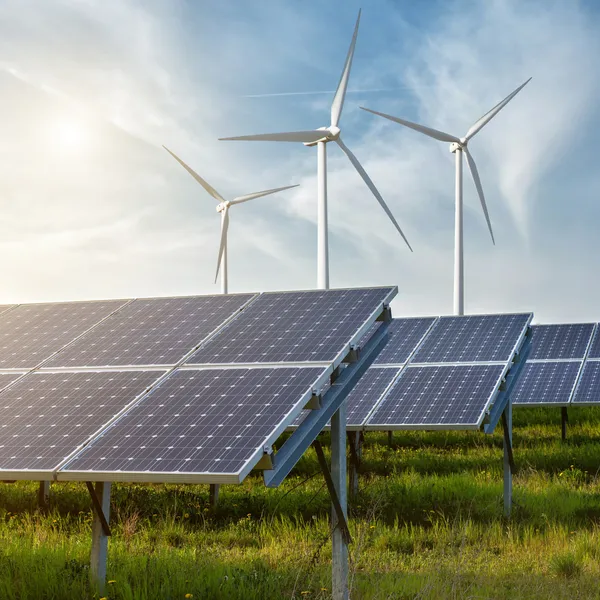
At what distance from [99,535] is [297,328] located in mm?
3565

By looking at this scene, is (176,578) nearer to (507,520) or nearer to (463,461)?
(507,520)

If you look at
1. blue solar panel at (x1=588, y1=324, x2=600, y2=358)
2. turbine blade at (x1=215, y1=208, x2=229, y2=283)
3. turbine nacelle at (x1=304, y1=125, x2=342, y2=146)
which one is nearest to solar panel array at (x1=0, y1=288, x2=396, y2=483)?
turbine nacelle at (x1=304, y1=125, x2=342, y2=146)

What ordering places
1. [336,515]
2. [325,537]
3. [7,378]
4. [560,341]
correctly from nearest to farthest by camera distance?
[336,515] → [7,378] → [325,537] → [560,341]

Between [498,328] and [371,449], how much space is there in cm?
866

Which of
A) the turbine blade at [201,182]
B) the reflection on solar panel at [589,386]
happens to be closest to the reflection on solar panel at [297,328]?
the reflection on solar panel at [589,386]

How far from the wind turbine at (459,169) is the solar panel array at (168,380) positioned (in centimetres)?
2115

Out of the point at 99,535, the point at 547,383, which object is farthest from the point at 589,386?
the point at 99,535

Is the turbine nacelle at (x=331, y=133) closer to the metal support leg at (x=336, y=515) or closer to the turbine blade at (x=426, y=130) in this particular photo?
the turbine blade at (x=426, y=130)

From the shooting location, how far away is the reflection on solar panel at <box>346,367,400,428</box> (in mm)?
18156

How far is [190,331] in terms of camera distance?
12102mm

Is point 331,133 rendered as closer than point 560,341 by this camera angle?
Yes

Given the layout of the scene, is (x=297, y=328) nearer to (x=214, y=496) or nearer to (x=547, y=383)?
(x=214, y=496)

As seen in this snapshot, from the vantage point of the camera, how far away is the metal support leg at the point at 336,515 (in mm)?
10055

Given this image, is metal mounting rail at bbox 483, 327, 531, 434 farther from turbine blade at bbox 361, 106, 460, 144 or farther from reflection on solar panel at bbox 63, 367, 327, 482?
turbine blade at bbox 361, 106, 460, 144
